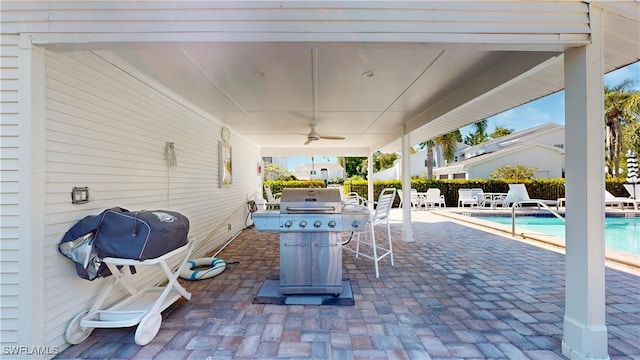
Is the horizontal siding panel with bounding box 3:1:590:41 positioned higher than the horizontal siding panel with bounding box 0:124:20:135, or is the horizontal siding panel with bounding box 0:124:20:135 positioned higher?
the horizontal siding panel with bounding box 3:1:590:41

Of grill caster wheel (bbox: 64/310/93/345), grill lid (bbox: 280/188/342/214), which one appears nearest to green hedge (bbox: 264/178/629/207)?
grill lid (bbox: 280/188/342/214)

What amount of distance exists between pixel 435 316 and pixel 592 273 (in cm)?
128

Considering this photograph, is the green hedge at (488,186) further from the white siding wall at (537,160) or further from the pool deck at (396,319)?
the pool deck at (396,319)

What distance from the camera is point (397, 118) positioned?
536 cm

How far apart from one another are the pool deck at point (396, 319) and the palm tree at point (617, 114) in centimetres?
1686

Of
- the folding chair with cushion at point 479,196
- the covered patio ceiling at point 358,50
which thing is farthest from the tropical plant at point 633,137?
the covered patio ceiling at point 358,50

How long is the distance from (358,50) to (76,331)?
11.4 ft

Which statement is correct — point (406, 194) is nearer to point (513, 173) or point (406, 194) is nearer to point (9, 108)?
point (9, 108)

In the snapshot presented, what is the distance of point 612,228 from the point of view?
7.98 m

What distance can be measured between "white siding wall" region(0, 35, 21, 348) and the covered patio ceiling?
13.5 inches

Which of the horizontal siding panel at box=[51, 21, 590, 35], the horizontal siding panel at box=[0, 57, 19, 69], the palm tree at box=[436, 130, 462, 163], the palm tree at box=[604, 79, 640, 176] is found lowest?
the horizontal siding panel at box=[0, 57, 19, 69]

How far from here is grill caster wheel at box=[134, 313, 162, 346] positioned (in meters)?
2.10

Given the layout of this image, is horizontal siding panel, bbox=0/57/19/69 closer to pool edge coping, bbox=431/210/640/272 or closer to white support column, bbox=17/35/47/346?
white support column, bbox=17/35/47/346

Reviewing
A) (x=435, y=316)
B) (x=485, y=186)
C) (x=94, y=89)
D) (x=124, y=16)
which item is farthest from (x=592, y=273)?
(x=485, y=186)
